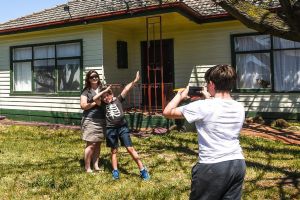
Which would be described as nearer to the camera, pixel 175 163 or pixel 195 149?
pixel 175 163

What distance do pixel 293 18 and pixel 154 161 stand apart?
396cm

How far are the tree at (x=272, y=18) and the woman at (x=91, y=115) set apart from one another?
2433 millimetres

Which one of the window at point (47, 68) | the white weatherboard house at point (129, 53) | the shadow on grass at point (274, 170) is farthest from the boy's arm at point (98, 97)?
the window at point (47, 68)

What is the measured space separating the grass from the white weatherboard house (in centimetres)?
315

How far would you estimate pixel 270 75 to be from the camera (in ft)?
40.1

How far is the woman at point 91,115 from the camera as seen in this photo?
675 cm

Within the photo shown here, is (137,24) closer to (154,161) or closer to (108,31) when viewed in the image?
(108,31)

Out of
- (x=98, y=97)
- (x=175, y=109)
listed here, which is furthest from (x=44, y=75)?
(x=175, y=109)

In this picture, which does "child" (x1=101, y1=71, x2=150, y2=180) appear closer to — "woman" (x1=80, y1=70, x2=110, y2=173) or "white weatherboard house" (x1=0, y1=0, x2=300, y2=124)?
"woman" (x1=80, y1=70, x2=110, y2=173)

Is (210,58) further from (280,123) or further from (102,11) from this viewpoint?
(102,11)

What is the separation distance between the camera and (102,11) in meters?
13.7

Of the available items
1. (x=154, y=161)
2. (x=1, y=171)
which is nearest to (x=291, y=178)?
(x=154, y=161)

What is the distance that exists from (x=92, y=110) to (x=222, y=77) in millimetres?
3889

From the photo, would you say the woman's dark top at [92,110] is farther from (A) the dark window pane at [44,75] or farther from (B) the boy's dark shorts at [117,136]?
(A) the dark window pane at [44,75]
